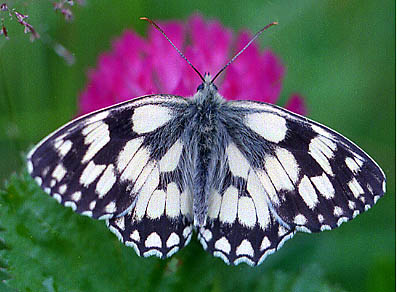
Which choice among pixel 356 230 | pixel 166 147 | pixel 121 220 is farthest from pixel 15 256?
pixel 356 230

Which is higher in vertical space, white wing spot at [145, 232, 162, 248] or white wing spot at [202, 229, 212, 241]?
white wing spot at [202, 229, 212, 241]

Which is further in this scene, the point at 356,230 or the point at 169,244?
the point at 356,230

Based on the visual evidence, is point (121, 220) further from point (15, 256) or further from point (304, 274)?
point (304, 274)

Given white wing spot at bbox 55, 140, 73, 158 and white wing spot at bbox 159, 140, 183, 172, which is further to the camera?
white wing spot at bbox 159, 140, 183, 172

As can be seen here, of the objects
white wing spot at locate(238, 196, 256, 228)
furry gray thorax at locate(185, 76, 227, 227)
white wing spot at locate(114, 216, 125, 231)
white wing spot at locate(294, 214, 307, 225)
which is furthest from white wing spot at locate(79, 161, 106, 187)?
white wing spot at locate(294, 214, 307, 225)

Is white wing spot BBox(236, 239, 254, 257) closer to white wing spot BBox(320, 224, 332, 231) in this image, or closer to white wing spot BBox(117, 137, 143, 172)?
white wing spot BBox(320, 224, 332, 231)

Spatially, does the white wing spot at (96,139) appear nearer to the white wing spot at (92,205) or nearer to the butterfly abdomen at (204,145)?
the white wing spot at (92,205)

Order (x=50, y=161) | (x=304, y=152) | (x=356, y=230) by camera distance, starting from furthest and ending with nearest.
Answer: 1. (x=356, y=230)
2. (x=304, y=152)
3. (x=50, y=161)

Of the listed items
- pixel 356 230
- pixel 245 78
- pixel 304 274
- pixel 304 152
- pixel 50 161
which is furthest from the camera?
pixel 356 230
